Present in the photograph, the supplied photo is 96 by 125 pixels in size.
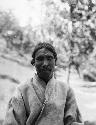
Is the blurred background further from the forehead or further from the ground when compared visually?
the forehead

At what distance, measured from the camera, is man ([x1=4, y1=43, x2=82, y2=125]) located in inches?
101

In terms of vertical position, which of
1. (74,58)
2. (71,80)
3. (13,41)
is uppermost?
(13,41)

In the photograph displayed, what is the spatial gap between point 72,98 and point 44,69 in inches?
17.3

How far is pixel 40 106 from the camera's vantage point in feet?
8.43

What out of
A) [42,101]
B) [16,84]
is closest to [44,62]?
[42,101]

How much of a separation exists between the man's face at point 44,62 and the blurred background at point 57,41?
10.5 feet

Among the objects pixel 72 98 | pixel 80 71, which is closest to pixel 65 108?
pixel 72 98

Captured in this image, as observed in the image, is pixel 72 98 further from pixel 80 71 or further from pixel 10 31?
pixel 80 71

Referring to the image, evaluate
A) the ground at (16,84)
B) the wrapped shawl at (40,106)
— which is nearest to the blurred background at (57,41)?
the ground at (16,84)

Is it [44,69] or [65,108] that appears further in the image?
[65,108]


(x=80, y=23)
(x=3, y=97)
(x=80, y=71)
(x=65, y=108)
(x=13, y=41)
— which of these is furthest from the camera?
(x=80, y=71)

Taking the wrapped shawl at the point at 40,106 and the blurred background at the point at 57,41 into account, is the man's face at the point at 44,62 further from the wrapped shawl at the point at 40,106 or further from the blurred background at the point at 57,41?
the blurred background at the point at 57,41

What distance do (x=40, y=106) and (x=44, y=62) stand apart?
0.38m

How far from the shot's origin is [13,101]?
8.64 feet
